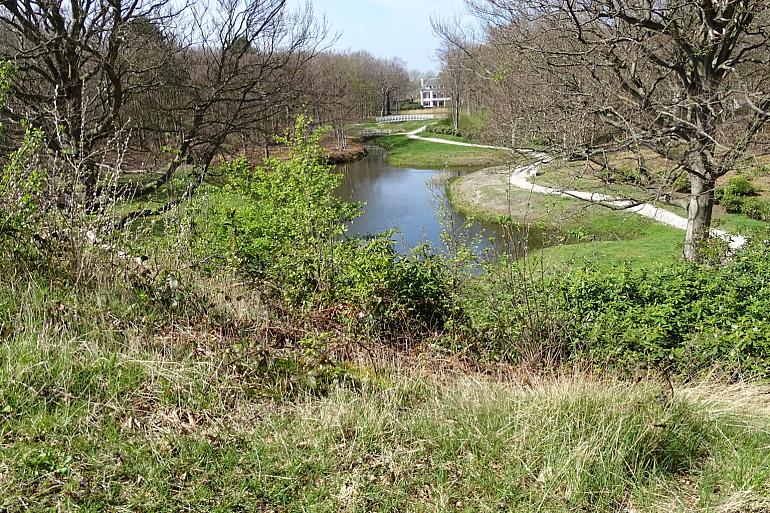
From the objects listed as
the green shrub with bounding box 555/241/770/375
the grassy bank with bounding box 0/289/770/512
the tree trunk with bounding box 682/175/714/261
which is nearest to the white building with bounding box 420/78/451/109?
the tree trunk with bounding box 682/175/714/261

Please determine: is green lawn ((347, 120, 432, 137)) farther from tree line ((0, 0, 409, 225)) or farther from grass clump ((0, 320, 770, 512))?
grass clump ((0, 320, 770, 512))

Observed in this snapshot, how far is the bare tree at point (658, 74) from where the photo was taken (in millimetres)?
7742

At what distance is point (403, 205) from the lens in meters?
22.9

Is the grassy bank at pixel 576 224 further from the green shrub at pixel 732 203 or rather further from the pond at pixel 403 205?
the green shrub at pixel 732 203

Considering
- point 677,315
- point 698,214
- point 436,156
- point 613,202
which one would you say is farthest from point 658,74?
point 436,156

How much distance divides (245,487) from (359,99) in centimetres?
4987

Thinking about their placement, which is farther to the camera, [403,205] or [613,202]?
[403,205]

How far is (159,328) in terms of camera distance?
3.74 metres

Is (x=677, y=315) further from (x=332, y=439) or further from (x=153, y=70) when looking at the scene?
(x=153, y=70)

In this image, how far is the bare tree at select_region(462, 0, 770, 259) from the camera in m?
7.74

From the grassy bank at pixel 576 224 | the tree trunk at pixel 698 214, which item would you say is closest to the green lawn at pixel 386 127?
the grassy bank at pixel 576 224

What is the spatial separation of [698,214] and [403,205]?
14.6 metres

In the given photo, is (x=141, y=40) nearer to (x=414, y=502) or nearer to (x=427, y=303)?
(x=427, y=303)

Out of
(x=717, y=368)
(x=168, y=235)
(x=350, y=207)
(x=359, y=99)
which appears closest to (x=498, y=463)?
(x=717, y=368)
